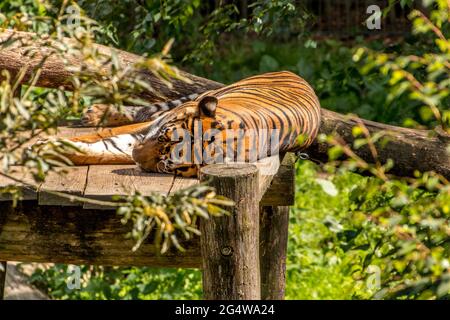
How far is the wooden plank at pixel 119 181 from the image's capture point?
3.26 metres

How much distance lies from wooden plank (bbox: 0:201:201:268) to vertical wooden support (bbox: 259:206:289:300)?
1.29m

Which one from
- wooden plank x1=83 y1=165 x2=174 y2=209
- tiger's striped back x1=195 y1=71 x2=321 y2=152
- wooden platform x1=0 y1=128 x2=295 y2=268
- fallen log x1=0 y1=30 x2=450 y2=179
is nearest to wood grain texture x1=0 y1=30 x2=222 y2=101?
fallen log x1=0 y1=30 x2=450 y2=179

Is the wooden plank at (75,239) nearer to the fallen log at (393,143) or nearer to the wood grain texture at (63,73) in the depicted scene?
the fallen log at (393,143)

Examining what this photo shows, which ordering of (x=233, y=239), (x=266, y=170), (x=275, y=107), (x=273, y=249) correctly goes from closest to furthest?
1. (x=233, y=239)
2. (x=266, y=170)
3. (x=275, y=107)
4. (x=273, y=249)

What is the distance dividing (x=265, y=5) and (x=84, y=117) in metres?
1.21

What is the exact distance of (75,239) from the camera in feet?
11.7

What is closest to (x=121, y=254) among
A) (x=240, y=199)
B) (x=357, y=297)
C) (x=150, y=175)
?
(x=150, y=175)

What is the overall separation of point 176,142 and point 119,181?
0.86 feet

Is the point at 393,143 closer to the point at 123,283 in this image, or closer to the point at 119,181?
the point at 119,181

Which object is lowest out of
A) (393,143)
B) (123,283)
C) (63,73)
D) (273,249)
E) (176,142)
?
(123,283)

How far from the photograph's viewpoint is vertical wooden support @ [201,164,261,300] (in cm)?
295

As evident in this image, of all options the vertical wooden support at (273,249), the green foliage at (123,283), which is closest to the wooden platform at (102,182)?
the vertical wooden support at (273,249)

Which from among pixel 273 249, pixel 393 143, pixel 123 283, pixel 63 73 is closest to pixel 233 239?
pixel 393 143

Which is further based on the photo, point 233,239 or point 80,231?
point 80,231
